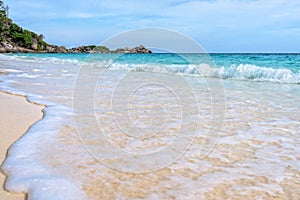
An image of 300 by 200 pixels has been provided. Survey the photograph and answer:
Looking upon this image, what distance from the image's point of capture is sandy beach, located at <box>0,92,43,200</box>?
2477mm

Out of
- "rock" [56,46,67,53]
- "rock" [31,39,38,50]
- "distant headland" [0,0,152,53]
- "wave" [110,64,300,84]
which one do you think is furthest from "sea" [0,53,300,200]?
"rock" [56,46,67,53]

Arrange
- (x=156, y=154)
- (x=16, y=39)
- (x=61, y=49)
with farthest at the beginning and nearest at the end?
(x=61, y=49) < (x=16, y=39) < (x=156, y=154)

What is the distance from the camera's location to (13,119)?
3773mm

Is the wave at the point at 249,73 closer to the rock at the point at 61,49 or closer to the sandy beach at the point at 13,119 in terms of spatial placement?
the sandy beach at the point at 13,119

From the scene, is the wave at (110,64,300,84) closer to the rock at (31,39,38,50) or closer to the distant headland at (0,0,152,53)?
the distant headland at (0,0,152,53)

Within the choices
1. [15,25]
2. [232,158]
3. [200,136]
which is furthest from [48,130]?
[15,25]

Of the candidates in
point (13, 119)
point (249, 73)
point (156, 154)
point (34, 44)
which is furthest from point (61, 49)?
point (156, 154)

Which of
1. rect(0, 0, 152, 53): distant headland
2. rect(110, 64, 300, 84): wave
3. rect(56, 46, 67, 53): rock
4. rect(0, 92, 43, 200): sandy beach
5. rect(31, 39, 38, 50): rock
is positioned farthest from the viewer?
rect(56, 46, 67, 53): rock

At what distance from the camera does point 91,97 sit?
576 centimetres

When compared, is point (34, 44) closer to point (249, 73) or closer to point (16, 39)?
point (16, 39)

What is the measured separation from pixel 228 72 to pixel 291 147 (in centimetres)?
1077

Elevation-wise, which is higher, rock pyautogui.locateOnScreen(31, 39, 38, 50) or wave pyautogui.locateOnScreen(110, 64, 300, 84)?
rock pyautogui.locateOnScreen(31, 39, 38, 50)

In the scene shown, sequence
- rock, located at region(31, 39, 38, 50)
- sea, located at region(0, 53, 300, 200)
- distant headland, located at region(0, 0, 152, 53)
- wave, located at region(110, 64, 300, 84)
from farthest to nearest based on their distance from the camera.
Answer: rock, located at region(31, 39, 38, 50), distant headland, located at region(0, 0, 152, 53), wave, located at region(110, 64, 300, 84), sea, located at region(0, 53, 300, 200)

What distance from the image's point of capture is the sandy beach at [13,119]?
2.48 metres
